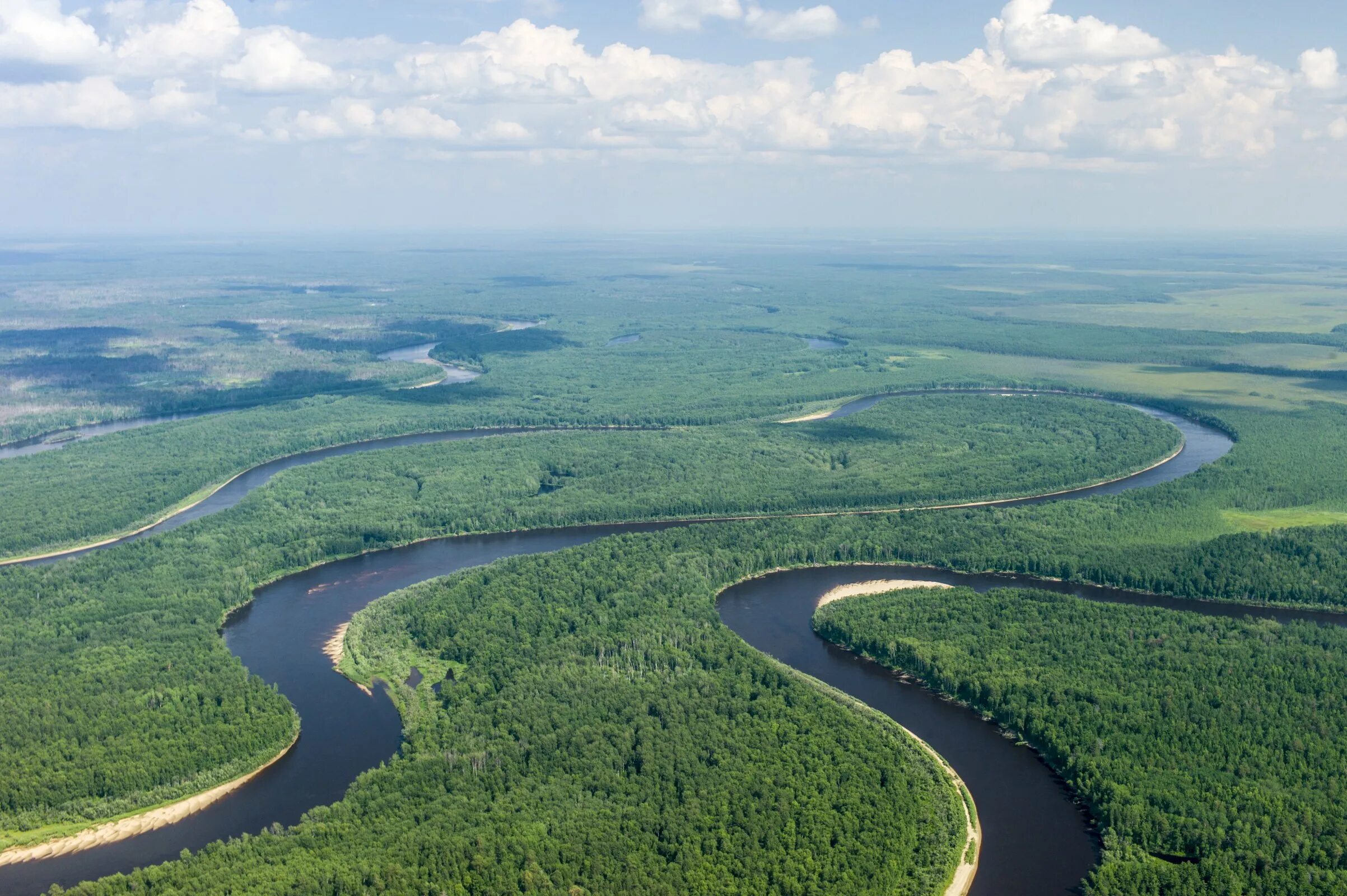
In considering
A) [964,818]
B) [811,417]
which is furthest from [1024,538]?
[811,417]

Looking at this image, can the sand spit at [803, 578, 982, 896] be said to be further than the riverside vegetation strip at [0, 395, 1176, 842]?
No

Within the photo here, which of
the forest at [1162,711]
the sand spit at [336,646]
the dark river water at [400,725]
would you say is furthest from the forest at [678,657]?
the sand spit at [336,646]

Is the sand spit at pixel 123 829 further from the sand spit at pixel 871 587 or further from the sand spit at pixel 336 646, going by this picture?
the sand spit at pixel 871 587

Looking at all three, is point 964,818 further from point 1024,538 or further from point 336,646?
point 1024,538

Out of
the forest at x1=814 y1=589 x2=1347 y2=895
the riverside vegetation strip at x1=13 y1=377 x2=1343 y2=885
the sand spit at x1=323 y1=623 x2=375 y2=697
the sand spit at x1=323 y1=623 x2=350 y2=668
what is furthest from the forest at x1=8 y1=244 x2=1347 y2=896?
the sand spit at x1=323 y1=623 x2=350 y2=668

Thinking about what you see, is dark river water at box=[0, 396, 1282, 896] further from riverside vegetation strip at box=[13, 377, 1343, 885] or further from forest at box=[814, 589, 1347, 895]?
riverside vegetation strip at box=[13, 377, 1343, 885]

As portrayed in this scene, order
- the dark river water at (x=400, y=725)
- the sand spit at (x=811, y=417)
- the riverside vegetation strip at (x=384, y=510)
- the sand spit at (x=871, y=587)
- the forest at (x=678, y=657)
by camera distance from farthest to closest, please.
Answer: the sand spit at (x=811, y=417)
the sand spit at (x=871, y=587)
the riverside vegetation strip at (x=384, y=510)
the dark river water at (x=400, y=725)
the forest at (x=678, y=657)
